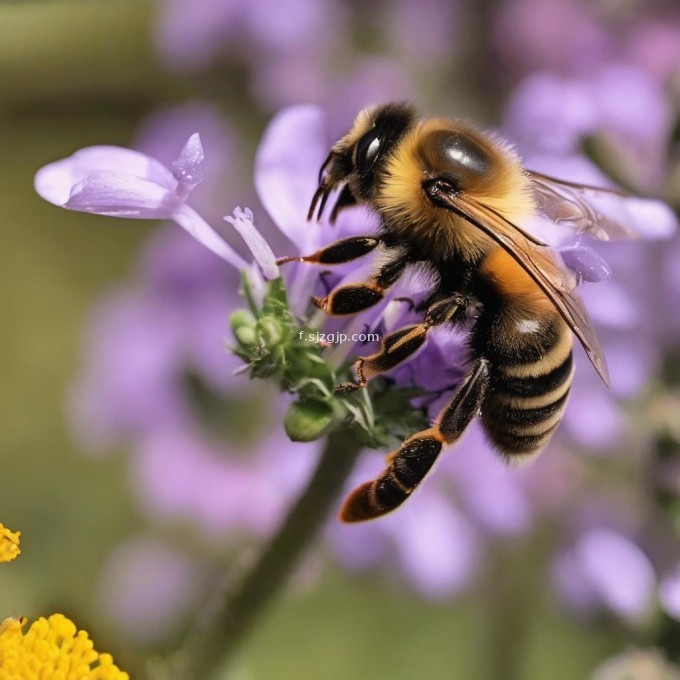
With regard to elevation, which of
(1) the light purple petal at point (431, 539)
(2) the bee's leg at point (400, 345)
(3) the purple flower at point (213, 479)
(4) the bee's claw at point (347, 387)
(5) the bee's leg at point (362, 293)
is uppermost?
(5) the bee's leg at point (362, 293)

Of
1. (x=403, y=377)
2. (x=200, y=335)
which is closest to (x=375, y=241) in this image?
(x=403, y=377)

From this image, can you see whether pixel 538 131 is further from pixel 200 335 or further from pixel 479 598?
pixel 479 598

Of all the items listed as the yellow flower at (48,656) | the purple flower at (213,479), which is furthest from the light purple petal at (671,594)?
the purple flower at (213,479)

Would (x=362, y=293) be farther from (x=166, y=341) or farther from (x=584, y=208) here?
(x=166, y=341)

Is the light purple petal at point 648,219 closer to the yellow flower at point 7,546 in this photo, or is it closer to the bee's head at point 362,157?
the bee's head at point 362,157

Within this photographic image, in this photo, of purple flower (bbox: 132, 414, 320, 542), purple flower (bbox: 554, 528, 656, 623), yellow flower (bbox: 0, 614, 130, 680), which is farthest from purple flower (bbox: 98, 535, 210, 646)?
yellow flower (bbox: 0, 614, 130, 680)

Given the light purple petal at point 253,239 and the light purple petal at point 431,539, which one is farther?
the light purple petal at point 431,539

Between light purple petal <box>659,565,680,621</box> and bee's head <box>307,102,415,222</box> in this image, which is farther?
light purple petal <box>659,565,680,621</box>

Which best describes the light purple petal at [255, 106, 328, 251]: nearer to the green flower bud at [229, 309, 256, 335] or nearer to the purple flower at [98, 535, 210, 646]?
the green flower bud at [229, 309, 256, 335]
